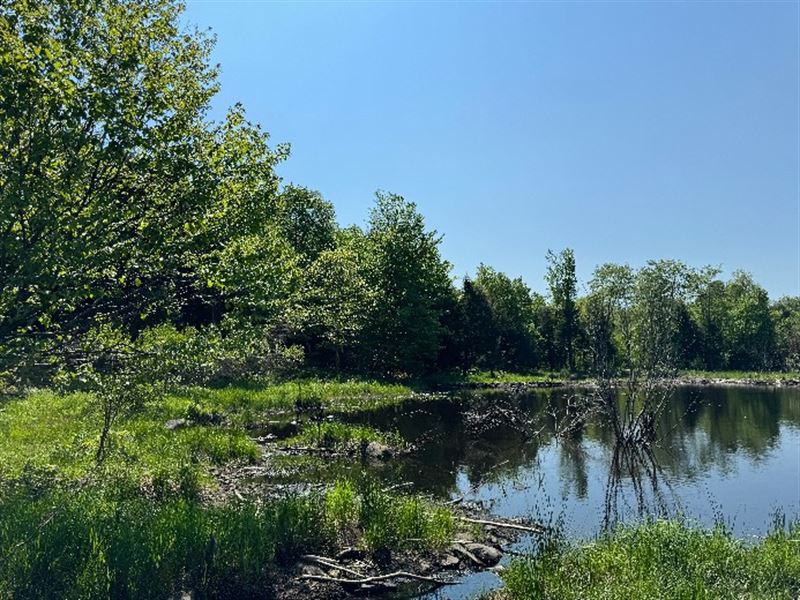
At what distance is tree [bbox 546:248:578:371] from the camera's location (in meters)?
88.7

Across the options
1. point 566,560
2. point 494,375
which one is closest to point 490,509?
point 566,560

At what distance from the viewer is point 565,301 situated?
92000 millimetres

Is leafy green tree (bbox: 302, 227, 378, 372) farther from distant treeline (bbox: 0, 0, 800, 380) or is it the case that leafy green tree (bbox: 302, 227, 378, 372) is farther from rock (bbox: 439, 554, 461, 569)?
rock (bbox: 439, 554, 461, 569)

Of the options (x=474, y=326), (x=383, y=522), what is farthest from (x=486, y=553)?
(x=474, y=326)

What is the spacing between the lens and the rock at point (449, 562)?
12320mm

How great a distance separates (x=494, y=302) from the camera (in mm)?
82438

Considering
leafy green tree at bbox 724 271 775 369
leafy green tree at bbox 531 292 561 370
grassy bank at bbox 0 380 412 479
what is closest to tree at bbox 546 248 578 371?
leafy green tree at bbox 531 292 561 370

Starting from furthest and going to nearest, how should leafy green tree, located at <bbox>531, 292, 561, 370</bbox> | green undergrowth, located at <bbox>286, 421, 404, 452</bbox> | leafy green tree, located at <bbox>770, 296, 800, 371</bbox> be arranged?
leafy green tree, located at <bbox>770, 296, 800, 371</bbox> < leafy green tree, located at <bbox>531, 292, 561, 370</bbox> < green undergrowth, located at <bbox>286, 421, 404, 452</bbox>

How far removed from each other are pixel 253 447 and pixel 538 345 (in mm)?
74308

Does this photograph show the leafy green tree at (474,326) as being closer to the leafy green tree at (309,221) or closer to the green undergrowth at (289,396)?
the leafy green tree at (309,221)

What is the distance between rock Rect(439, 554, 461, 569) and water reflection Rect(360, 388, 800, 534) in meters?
4.50

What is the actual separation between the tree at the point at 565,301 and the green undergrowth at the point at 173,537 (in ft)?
252

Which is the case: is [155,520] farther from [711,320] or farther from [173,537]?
[711,320]

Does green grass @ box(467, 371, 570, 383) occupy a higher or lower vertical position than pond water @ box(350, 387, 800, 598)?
higher
